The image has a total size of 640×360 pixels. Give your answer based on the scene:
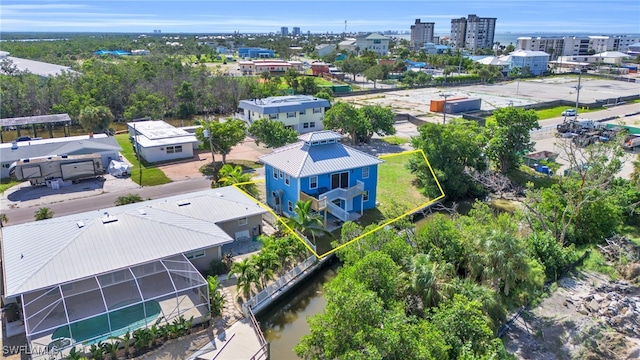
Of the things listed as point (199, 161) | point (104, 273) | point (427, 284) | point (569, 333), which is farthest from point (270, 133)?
point (569, 333)

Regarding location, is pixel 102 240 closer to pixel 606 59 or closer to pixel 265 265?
pixel 265 265

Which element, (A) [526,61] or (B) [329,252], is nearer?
(B) [329,252]

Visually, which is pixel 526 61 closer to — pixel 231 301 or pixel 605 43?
pixel 605 43

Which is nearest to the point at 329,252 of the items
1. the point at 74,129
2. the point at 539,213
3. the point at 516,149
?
the point at 539,213

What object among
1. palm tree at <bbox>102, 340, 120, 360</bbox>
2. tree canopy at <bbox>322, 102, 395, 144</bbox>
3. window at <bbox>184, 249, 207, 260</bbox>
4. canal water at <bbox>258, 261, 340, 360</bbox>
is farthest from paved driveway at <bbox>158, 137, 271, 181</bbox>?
palm tree at <bbox>102, 340, 120, 360</bbox>

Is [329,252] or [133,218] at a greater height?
[133,218]

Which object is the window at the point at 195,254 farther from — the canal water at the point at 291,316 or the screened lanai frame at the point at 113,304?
the canal water at the point at 291,316
